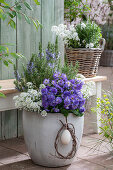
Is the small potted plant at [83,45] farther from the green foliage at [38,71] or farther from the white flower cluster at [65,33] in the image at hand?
the green foliage at [38,71]

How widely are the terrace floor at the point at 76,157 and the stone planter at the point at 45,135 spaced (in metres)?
0.08

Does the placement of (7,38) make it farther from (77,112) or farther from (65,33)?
(77,112)

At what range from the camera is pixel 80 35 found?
3.78 m

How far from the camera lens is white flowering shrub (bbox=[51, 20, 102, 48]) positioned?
369 cm

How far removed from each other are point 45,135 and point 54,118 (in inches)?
6.3

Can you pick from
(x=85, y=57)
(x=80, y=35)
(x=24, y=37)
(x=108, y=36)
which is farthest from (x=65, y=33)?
(x=108, y=36)

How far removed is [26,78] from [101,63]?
8027mm

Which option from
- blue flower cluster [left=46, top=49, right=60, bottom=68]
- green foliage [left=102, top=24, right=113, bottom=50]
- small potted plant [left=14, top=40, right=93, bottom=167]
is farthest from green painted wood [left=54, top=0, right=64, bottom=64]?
green foliage [left=102, top=24, right=113, bottom=50]

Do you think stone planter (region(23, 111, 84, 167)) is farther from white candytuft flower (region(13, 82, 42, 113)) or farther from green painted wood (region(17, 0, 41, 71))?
green painted wood (region(17, 0, 41, 71))

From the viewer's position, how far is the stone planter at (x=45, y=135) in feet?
9.15

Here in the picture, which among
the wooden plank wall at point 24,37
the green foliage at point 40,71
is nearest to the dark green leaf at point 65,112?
the green foliage at point 40,71

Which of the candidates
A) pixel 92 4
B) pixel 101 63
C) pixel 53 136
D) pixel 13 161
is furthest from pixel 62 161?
pixel 101 63

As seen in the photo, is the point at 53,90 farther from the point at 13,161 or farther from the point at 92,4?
the point at 92,4

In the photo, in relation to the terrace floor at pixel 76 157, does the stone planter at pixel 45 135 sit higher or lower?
higher
